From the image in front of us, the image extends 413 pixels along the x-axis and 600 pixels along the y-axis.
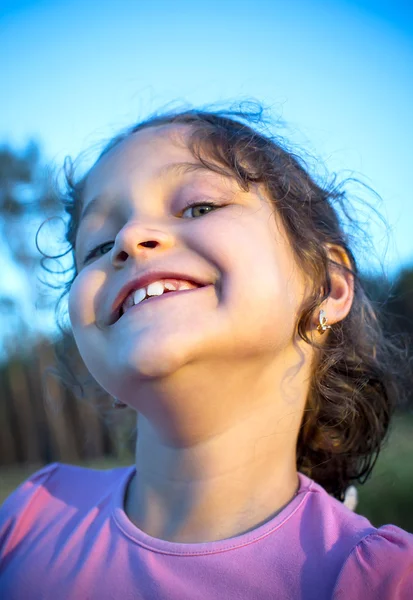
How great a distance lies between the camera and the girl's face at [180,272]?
35.2 inches

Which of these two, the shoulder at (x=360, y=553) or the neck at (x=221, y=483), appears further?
the neck at (x=221, y=483)

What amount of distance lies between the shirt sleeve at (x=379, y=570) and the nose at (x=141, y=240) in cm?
64

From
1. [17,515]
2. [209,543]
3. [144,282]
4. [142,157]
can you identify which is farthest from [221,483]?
[142,157]

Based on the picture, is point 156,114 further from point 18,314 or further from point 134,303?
point 18,314

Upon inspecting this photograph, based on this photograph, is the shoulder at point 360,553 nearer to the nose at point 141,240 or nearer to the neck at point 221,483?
the neck at point 221,483

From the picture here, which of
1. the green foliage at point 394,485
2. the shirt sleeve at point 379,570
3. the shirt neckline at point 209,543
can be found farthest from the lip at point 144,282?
the green foliage at point 394,485

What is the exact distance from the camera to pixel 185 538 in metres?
0.96

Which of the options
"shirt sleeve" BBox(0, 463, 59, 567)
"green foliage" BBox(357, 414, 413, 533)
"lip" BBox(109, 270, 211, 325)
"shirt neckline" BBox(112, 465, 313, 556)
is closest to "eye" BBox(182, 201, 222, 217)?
"lip" BBox(109, 270, 211, 325)

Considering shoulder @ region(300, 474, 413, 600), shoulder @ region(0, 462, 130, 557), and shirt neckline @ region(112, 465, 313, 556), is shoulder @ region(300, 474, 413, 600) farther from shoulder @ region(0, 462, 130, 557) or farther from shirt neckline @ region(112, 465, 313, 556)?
shoulder @ region(0, 462, 130, 557)

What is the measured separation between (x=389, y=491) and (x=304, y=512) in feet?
5.11

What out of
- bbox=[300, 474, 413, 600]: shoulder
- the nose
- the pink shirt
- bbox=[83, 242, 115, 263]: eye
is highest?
the nose

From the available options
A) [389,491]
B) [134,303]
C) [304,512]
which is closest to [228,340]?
[134,303]

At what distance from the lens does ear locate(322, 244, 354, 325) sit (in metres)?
1.18

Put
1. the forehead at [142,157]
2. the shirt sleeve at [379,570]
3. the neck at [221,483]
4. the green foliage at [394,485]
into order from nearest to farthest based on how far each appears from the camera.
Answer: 1. the shirt sleeve at [379,570]
2. the neck at [221,483]
3. the forehead at [142,157]
4. the green foliage at [394,485]
